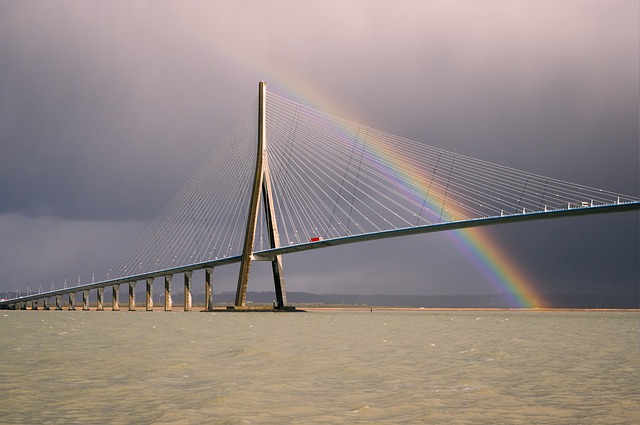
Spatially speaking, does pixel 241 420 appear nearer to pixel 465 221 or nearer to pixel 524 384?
pixel 524 384

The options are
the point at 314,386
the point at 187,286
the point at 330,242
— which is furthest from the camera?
the point at 187,286

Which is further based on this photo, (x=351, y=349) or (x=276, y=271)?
(x=276, y=271)

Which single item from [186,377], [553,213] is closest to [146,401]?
[186,377]

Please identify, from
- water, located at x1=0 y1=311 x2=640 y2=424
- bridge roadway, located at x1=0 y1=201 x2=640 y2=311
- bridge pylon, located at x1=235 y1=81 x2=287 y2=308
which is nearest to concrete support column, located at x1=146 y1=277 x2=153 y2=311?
bridge roadway, located at x1=0 y1=201 x2=640 y2=311

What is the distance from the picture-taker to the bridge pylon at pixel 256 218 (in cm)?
7006

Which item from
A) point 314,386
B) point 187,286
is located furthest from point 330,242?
point 314,386

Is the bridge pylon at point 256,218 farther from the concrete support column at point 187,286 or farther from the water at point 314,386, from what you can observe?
the water at point 314,386

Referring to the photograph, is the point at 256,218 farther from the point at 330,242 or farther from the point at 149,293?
the point at 149,293

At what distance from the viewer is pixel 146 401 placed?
9492mm

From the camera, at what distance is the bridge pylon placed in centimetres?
7006

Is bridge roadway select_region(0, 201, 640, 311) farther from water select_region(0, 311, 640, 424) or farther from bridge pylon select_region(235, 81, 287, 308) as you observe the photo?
water select_region(0, 311, 640, 424)

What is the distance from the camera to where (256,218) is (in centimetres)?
7038

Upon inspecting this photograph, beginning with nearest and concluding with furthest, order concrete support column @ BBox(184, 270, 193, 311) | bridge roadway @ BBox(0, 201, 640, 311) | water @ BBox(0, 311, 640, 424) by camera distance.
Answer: water @ BBox(0, 311, 640, 424) < bridge roadway @ BBox(0, 201, 640, 311) < concrete support column @ BBox(184, 270, 193, 311)

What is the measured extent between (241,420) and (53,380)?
501cm
